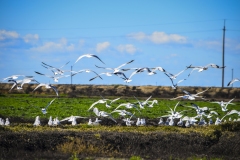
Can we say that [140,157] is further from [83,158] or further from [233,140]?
[233,140]

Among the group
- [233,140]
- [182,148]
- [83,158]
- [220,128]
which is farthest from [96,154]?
[220,128]

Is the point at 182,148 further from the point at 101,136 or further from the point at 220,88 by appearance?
the point at 220,88

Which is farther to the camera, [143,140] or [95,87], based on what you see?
[95,87]

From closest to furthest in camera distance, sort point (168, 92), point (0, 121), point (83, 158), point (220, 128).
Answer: point (83, 158)
point (220, 128)
point (0, 121)
point (168, 92)

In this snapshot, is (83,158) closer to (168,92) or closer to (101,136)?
(101,136)

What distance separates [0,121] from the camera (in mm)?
28812

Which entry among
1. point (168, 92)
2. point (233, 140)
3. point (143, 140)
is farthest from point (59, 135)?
point (168, 92)

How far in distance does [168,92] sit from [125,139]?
52.0m

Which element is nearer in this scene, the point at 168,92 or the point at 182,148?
the point at 182,148

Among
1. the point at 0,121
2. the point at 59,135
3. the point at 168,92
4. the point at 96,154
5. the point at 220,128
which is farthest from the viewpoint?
the point at 168,92

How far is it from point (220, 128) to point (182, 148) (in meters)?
3.88

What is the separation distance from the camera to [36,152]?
21266 mm

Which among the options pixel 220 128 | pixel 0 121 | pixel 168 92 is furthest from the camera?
pixel 168 92

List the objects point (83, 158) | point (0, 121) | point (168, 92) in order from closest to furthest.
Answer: point (83, 158) → point (0, 121) → point (168, 92)
